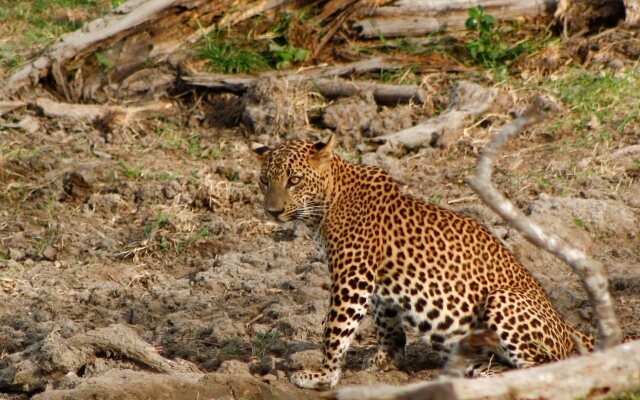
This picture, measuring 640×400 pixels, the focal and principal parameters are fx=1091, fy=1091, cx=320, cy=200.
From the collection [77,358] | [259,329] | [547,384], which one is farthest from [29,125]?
[547,384]

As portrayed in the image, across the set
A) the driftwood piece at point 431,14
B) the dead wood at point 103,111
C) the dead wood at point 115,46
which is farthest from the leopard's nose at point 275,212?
the driftwood piece at point 431,14

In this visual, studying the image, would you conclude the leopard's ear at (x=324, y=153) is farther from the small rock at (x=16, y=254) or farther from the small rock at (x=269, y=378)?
the small rock at (x=16, y=254)

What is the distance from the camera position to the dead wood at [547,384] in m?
4.54

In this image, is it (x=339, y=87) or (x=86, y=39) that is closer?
(x=339, y=87)

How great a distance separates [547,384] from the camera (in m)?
4.96

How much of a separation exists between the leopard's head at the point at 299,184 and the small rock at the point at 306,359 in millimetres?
912

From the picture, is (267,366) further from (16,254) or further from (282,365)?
(16,254)

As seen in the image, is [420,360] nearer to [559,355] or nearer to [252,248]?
[559,355]

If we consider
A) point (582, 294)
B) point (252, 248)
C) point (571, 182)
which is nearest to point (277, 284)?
point (252, 248)

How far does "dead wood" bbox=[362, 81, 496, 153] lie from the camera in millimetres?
11195

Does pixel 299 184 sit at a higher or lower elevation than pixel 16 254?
higher

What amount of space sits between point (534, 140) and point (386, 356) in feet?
14.1

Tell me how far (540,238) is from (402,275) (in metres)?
1.86

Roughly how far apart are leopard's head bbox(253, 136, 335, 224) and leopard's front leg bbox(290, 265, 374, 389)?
52 cm
